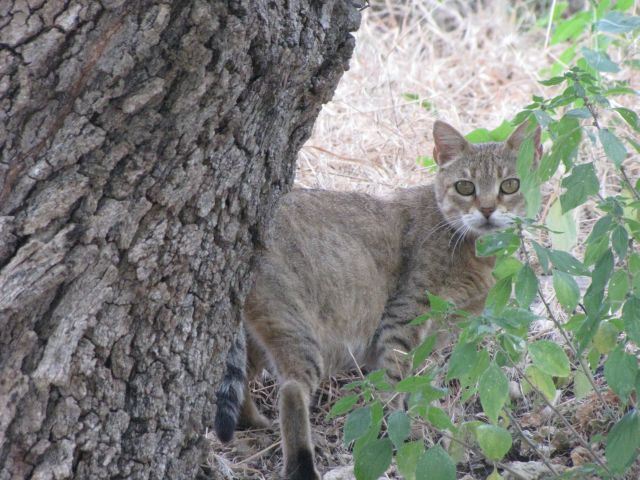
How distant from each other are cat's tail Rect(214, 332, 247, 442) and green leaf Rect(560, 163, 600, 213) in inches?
54.0

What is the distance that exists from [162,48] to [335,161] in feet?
11.3

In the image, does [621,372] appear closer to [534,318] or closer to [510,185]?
[534,318]

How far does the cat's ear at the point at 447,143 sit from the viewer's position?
4512mm

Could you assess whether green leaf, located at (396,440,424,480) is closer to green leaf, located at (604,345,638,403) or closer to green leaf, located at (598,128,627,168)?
green leaf, located at (604,345,638,403)

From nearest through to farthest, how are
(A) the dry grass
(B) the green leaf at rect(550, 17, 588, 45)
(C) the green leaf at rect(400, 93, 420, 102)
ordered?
(A) the dry grass, (B) the green leaf at rect(550, 17, 588, 45), (C) the green leaf at rect(400, 93, 420, 102)

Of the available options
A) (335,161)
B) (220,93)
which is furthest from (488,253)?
(335,161)

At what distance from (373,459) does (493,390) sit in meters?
0.39

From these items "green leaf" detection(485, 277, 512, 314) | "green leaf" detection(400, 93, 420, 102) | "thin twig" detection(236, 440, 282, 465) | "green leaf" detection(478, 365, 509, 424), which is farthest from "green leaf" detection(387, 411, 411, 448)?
"green leaf" detection(400, 93, 420, 102)

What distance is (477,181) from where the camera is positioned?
4.36 m

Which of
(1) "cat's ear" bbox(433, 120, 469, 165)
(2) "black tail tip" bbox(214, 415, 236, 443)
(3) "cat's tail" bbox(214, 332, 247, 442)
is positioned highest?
(1) "cat's ear" bbox(433, 120, 469, 165)

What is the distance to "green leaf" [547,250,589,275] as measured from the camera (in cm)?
237

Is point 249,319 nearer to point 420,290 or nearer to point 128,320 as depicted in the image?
point 420,290

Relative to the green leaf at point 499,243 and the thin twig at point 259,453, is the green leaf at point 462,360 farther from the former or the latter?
the thin twig at point 259,453

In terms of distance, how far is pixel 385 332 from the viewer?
13.3ft
